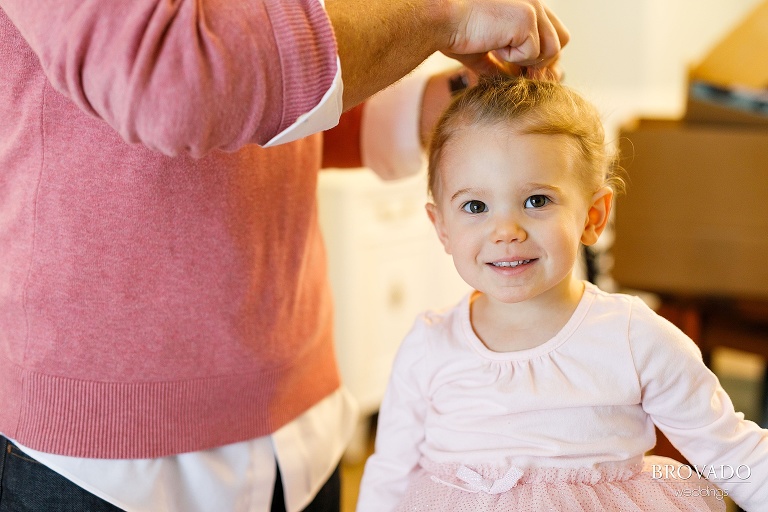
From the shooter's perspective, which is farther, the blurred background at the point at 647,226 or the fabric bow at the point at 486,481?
the blurred background at the point at 647,226

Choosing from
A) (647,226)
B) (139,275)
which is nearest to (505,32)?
(139,275)

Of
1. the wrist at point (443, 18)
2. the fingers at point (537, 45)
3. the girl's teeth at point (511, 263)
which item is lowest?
the girl's teeth at point (511, 263)

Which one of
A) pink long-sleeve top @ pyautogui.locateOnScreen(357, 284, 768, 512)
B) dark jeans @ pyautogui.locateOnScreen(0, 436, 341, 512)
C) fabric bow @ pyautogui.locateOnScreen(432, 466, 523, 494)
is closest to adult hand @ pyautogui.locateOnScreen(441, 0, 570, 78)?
pink long-sleeve top @ pyautogui.locateOnScreen(357, 284, 768, 512)

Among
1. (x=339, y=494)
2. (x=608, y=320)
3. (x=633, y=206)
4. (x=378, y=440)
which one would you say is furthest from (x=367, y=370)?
(x=608, y=320)

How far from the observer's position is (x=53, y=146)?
34.3 inches

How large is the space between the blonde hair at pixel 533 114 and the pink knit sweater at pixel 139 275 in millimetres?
207

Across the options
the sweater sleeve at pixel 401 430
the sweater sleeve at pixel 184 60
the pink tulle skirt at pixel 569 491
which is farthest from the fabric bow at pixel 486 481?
the sweater sleeve at pixel 184 60

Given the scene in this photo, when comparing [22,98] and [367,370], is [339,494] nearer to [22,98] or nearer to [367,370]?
[22,98]

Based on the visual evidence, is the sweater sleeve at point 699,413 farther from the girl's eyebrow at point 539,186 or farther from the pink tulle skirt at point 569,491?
the girl's eyebrow at point 539,186

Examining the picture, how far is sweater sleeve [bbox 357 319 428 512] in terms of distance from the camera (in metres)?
1.00

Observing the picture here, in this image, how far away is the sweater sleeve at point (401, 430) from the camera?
3.29 feet

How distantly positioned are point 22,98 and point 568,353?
24.5 inches

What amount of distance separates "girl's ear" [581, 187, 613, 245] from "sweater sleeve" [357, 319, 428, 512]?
214 millimetres

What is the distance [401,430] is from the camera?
1.01 meters
